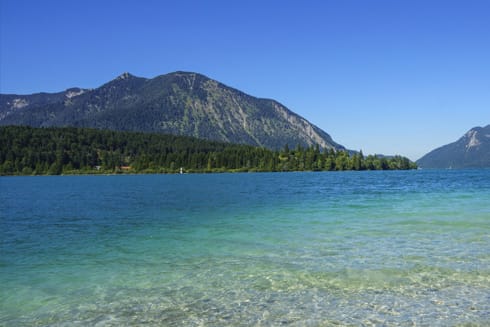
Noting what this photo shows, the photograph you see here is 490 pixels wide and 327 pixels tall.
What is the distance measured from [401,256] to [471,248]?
14.7ft

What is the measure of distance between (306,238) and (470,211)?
21.7 metres

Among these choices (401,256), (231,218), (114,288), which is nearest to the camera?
(114,288)

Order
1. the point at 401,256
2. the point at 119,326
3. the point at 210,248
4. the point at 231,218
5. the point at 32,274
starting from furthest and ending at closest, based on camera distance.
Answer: the point at 231,218
the point at 210,248
the point at 401,256
the point at 32,274
the point at 119,326

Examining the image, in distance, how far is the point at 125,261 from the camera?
20062 millimetres

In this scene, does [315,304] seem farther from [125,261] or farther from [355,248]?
[125,261]

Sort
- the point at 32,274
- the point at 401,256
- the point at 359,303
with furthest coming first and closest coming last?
the point at 401,256 < the point at 32,274 < the point at 359,303

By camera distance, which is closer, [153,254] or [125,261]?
[125,261]

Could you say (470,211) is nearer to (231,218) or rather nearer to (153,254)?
(231,218)

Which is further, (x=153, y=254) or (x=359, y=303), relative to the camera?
(x=153, y=254)

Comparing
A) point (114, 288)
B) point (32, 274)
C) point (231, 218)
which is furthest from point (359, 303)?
point (231, 218)

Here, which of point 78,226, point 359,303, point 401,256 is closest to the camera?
point 359,303

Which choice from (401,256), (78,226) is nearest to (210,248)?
(401,256)

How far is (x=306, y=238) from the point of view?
2505 centimetres

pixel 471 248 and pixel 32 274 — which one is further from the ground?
pixel 471 248
